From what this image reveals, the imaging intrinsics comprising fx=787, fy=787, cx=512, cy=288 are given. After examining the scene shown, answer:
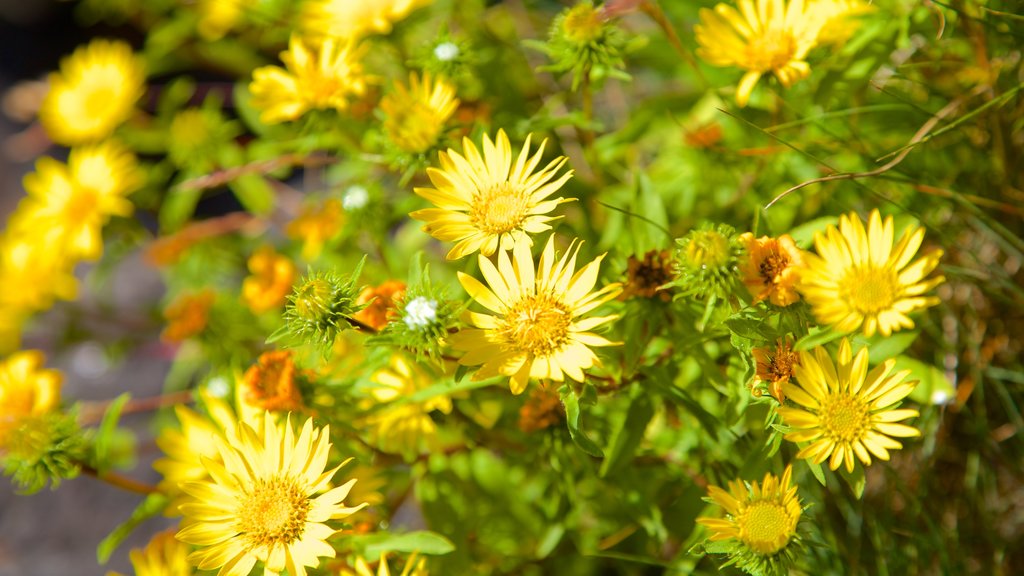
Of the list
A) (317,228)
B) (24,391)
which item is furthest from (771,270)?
(24,391)

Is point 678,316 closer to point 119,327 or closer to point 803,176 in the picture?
point 803,176

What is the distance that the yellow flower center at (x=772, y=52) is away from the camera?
59.4 inches

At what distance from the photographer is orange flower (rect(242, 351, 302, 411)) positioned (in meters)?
1.46

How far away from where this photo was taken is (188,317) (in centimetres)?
212

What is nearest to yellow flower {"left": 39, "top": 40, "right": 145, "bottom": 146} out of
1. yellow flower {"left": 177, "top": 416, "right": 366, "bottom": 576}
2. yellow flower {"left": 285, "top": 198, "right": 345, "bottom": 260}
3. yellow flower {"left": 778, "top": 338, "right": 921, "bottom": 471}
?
yellow flower {"left": 285, "top": 198, "right": 345, "bottom": 260}

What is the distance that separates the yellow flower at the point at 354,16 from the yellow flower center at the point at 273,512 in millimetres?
1089

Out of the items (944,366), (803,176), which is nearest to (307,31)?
(803,176)

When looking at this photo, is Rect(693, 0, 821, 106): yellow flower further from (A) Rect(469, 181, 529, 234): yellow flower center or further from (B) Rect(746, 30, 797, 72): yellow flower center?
(A) Rect(469, 181, 529, 234): yellow flower center

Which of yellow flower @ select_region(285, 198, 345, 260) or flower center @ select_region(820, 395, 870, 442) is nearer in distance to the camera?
flower center @ select_region(820, 395, 870, 442)

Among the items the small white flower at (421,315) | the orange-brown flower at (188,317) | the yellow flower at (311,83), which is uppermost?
the yellow flower at (311,83)

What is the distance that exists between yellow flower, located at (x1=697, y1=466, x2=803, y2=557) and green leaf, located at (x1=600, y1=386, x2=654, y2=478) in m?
0.22

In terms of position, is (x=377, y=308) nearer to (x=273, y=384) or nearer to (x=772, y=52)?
(x=273, y=384)

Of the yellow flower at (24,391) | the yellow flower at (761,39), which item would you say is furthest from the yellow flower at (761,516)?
the yellow flower at (24,391)

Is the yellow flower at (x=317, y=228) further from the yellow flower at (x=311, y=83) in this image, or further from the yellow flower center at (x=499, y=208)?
the yellow flower center at (x=499, y=208)
